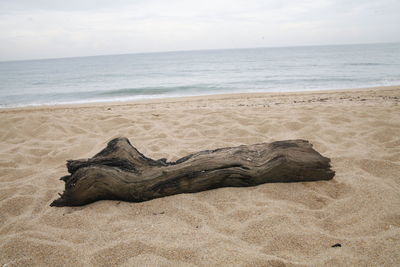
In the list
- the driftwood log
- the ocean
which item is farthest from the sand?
the ocean

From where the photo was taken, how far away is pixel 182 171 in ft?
8.43

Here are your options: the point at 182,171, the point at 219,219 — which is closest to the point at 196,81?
the point at 182,171

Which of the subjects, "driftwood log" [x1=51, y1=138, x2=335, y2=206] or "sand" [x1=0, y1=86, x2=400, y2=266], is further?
"driftwood log" [x1=51, y1=138, x2=335, y2=206]

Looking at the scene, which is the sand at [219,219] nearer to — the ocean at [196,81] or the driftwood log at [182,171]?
the driftwood log at [182,171]

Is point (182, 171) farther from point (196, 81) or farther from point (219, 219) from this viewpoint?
point (196, 81)

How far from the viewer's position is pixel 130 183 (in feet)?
8.16

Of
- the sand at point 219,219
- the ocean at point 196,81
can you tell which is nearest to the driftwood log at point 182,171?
the sand at point 219,219

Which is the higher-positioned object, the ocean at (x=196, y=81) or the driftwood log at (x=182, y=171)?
the ocean at (x=196, y=81)

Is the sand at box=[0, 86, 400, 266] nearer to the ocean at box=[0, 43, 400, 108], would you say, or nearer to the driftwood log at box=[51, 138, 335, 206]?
the driftwood log at box=[51, 138, 335, 206]

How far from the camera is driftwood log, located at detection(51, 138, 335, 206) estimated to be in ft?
8.15

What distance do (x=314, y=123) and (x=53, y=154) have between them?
4.21 metres

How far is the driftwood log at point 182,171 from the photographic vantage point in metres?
2.48

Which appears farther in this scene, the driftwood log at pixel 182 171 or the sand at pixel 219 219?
the driftwood log at pixel 182 171

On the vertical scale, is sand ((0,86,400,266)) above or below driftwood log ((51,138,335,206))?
below
